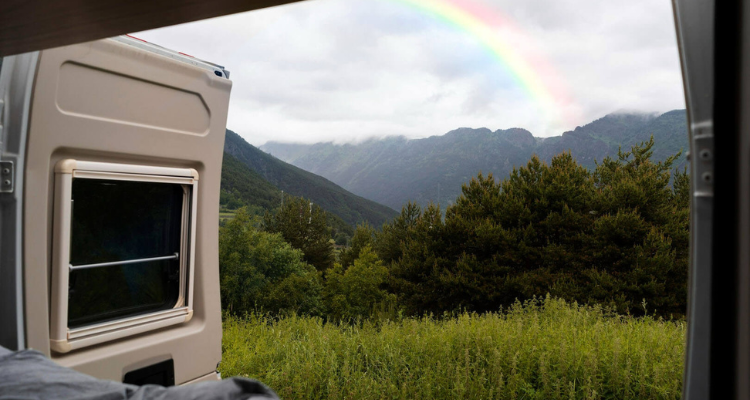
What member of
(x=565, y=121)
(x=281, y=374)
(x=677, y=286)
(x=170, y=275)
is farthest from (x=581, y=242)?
(x=565, y=121)

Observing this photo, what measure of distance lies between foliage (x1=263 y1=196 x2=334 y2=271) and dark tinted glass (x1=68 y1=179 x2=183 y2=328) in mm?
42230

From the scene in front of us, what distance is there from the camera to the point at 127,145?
2.33m

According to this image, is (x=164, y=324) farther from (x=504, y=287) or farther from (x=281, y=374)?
(x=504, y=287)

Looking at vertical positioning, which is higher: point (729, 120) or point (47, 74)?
point (47, 74)

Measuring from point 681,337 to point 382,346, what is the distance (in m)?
2.96

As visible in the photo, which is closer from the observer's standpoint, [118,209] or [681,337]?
[118,209]

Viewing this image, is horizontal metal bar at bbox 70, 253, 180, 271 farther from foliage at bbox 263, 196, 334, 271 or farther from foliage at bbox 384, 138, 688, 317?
foliage at bbox 263, 196, 334, 271

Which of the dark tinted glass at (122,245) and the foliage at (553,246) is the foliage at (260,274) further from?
the dark tinted glass at (122,245)

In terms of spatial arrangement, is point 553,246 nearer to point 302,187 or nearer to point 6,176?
point 6,176

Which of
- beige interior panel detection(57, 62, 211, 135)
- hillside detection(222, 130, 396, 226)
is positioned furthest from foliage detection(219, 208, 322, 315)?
hillside detection(222, 130, 396, 226)

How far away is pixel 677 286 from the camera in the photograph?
839 inches

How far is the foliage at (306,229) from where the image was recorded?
148 feet

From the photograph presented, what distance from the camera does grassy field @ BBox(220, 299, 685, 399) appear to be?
3.75 metres

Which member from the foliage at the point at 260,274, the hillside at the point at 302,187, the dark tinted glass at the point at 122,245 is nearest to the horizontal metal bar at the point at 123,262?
the dark tinted glass at the point at 122,245
